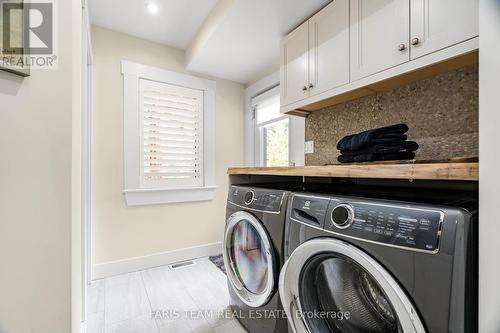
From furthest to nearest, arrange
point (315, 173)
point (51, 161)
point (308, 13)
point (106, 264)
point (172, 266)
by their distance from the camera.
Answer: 1. point (172, 266)
2. point (106, 264)
3. point (308, 13)
4. point (315, 173)
5. point (51, 161)

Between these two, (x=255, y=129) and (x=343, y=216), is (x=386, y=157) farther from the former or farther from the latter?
(x=255, y=129)

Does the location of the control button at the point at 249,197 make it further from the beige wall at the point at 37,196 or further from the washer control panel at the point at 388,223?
the beige wall at the point at 37,196

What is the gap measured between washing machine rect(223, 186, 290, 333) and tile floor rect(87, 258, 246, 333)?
246mm

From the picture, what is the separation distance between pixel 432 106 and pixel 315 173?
2.86 ft

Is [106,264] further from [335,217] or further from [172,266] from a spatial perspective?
[335,217]

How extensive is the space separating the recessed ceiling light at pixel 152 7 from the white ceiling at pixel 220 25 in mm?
34

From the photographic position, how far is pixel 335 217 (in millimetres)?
833

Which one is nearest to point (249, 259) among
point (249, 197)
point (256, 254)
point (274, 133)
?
point (256, 254)

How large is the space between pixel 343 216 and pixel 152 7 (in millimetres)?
2246

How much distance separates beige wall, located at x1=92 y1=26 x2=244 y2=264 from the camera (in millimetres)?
2152

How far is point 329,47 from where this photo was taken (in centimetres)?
150

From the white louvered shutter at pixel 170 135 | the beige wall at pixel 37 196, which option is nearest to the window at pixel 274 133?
the white louvered shutter at pixel 170 135

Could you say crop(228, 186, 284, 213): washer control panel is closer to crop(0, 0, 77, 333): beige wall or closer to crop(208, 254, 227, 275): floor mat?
crop(0, 0, 77, 333): beige wall

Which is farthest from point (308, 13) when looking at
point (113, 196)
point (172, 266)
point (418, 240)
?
point (172, 266)
